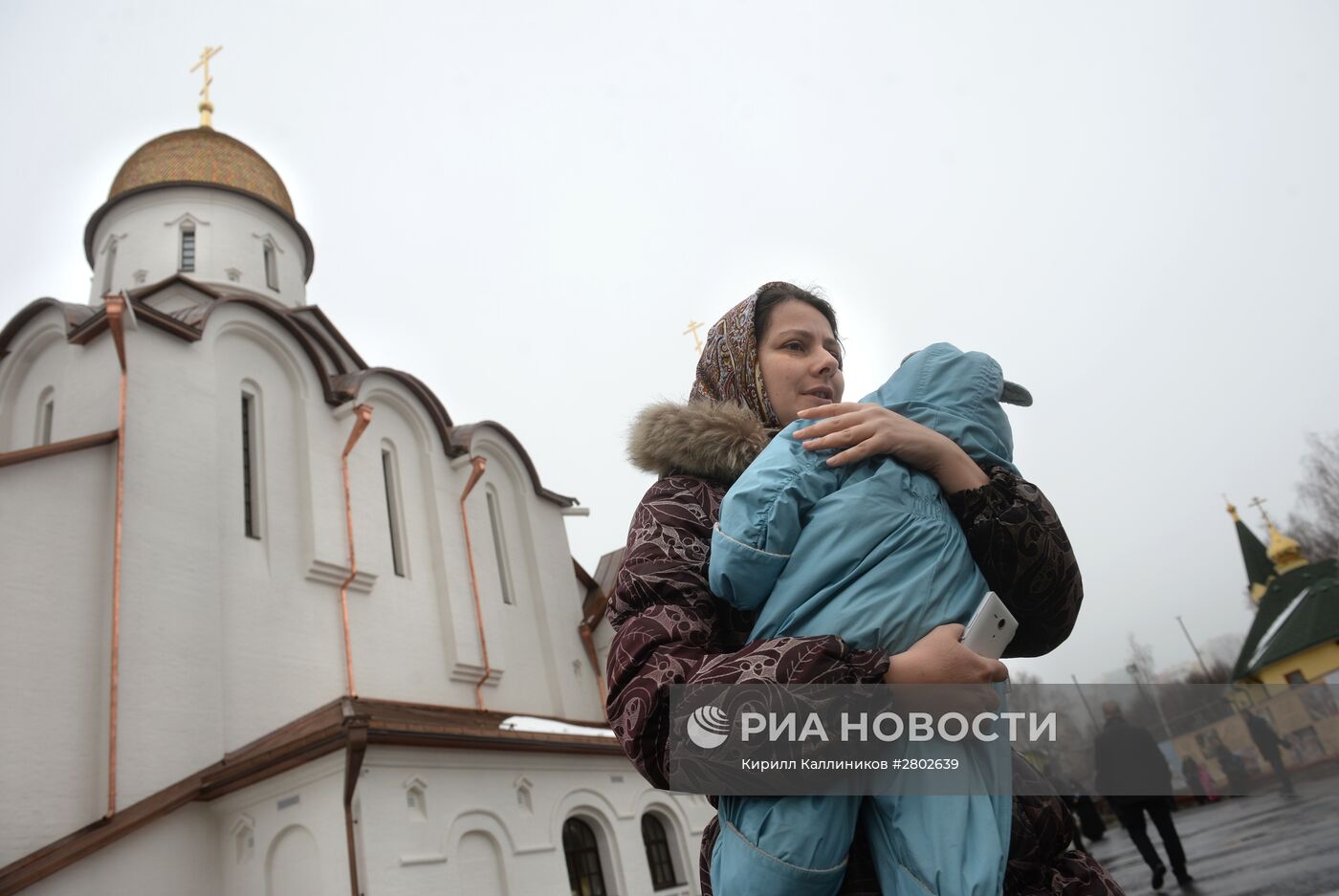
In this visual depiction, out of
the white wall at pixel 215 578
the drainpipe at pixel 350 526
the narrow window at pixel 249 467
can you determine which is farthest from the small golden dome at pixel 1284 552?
the narrow window at pixel 249 467

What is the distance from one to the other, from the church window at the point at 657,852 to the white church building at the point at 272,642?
4cm

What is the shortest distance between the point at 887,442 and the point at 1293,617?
3152 centimetres

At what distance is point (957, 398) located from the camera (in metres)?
1.73

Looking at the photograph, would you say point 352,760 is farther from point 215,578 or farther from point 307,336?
point 307,336

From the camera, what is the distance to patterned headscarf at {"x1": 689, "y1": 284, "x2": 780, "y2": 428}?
2.07 meters

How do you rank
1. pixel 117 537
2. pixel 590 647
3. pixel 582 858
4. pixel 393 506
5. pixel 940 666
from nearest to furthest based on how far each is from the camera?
1. pixel 940 666
2. pixel 117 537
3. pixel 582 858
4. pixel 393 506
5. pixel 590 647

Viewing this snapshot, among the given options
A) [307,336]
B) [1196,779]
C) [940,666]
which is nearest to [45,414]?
[307,336]

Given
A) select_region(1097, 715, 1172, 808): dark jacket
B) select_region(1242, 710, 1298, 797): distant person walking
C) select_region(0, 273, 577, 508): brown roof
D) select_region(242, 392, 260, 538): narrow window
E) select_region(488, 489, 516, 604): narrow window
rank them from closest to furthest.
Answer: select_region(1097, 715, 1172, 808): dark jacket
select_region(0, 273, 577, 508): brown roof
select_region(242, 392, 260, 538): narrow window
select_region(1242, 710, 1298, 797): distant person walking
select_region(488, 489, 516, 604): narrow window

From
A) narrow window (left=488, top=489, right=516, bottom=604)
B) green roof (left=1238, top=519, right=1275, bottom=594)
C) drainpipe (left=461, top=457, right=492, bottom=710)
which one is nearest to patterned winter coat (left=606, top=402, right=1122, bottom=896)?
drainpipe (left=461, top=457, right=492, bottom=710)

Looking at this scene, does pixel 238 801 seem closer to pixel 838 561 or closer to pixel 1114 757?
pixel 1114 757

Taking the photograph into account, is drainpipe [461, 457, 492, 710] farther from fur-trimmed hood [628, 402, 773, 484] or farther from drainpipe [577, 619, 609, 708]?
fur-trimmed hood [628, 402, 773, 484]

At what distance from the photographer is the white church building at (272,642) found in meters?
8.45

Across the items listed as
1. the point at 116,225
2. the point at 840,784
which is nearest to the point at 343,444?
the point at 116,225

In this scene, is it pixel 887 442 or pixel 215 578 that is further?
pixel 215 578
